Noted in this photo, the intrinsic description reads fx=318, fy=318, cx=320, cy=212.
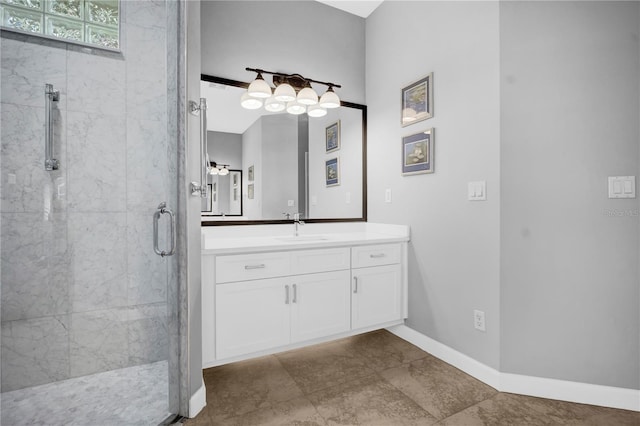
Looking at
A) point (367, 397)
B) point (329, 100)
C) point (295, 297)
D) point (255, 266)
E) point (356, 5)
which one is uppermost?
point (356, 5)

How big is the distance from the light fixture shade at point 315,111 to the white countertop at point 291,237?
0.94 meters

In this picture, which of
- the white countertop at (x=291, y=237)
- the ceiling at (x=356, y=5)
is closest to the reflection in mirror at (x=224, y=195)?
the white countertop at (x=291, y=237)

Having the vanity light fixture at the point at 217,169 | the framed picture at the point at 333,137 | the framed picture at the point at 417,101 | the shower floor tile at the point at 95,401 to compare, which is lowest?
the shower floor tile at the point at 95,401

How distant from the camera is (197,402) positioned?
5.36 feet

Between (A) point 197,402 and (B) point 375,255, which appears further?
(B) point 375,255

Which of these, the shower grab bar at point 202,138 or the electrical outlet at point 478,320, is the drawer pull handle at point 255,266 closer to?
the shower grab bar at point 202,138

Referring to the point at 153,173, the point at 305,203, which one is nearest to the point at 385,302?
the point at 305,203

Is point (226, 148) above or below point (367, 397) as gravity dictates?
above

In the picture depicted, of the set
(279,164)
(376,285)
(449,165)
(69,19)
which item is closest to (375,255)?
(376,285)

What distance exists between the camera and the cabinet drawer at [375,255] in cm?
230

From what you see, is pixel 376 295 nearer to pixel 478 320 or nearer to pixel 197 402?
pixel 478 320

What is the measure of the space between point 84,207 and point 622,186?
3.02 metres

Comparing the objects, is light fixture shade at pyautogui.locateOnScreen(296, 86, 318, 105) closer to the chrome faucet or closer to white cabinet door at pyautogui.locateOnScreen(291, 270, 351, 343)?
the chrome faucet

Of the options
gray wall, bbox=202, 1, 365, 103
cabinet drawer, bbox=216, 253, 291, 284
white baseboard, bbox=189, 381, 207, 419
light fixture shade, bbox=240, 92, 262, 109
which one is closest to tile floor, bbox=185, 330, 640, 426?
white baseboard, bbox=189, 381, 207, 419
